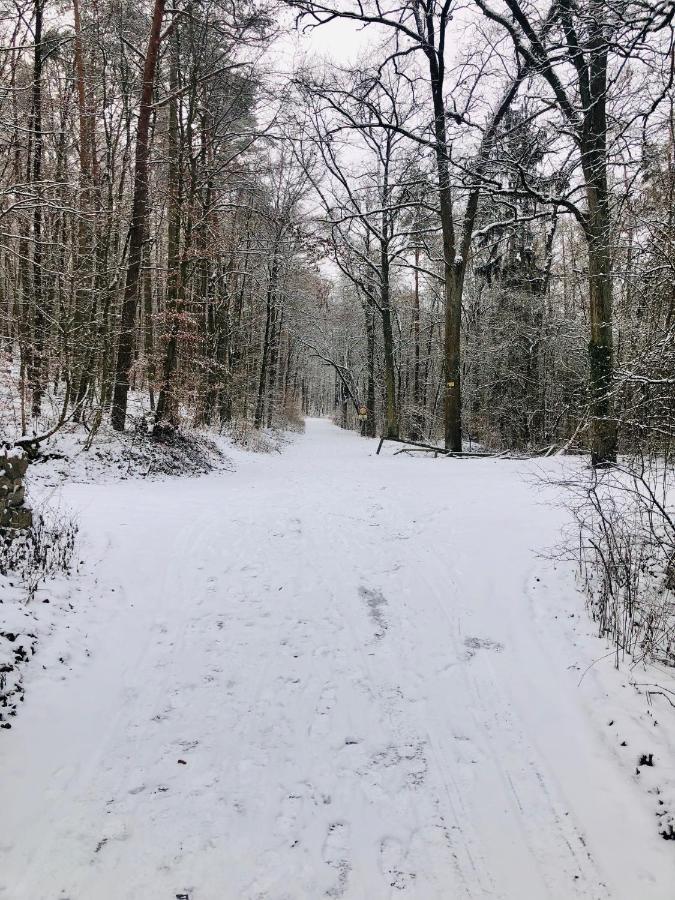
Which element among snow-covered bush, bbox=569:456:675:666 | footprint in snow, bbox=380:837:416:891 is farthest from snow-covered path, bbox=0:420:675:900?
snow-covered bush, bbox=569:456:675:666

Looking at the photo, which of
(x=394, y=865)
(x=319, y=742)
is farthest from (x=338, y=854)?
(x=319, y=742)

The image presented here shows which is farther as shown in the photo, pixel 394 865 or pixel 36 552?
pixel 36 552

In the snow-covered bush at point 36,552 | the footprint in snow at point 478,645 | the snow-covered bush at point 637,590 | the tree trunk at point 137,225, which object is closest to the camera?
the snow-covered bush at point 637,590

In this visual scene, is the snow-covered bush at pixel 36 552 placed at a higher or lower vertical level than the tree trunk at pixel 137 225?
lower

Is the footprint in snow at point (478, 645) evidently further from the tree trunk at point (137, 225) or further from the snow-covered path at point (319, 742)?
the tree trunk at point (137, 225)

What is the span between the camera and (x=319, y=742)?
314cm

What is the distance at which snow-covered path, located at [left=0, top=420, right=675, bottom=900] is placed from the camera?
231 centimetres

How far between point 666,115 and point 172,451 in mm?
10539

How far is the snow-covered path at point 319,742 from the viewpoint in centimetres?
231

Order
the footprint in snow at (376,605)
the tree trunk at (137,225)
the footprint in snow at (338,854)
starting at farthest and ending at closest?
1. the tree trunk at (137,225)
2. the footprint in snow at (376,605)
3. the footprint in snow at (338,854)

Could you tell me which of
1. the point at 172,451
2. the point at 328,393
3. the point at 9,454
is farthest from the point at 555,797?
the point at 328,393

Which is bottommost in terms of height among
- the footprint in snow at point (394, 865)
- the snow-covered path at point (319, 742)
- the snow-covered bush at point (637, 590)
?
the footprint in snow at point (394, 865)

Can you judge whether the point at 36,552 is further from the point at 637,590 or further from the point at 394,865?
the point at 637,590

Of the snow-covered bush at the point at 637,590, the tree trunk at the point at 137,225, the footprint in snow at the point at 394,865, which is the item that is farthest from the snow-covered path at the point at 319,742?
the tree trunk at the point at 137,225
